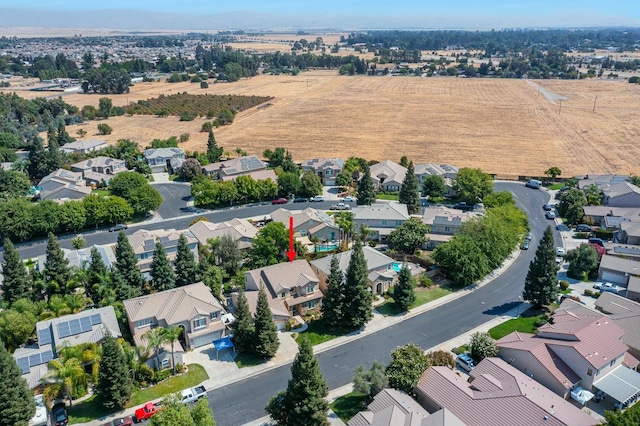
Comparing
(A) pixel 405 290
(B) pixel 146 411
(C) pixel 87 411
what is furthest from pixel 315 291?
(C) pixel 87 411

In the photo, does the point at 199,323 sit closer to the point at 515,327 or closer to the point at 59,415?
the point at 59,415

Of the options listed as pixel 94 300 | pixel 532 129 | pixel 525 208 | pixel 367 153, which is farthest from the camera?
pixel 532 129

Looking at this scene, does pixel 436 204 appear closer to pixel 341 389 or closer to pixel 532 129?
pixel 341 389

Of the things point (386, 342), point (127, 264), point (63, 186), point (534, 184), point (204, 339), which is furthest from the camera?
point (534, 184)

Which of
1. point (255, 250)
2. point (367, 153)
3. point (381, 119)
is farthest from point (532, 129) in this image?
point (255, 250)

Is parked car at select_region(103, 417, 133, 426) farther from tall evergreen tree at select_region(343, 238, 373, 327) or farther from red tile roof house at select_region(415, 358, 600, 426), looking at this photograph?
red tile roof house at select_region(415, 358, 600, 426)

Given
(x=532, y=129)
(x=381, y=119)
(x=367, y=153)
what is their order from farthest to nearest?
(x=381, y=119) → (x=532, y=129) → (x=367, y=153)
